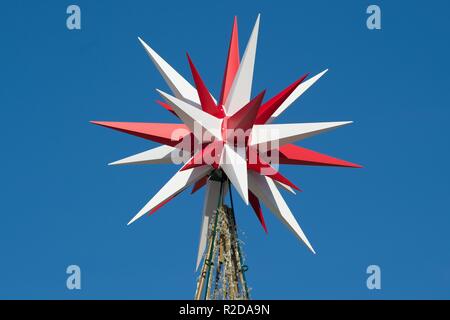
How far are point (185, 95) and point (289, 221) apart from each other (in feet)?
18.9

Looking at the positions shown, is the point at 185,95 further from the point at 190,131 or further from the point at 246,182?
the point at 246,182

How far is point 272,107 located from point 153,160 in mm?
4828

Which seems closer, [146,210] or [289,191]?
[146,210]

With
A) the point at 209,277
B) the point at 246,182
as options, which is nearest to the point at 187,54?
the point at 246,182

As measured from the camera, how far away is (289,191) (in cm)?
3653

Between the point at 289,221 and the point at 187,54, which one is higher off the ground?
the point at 187,54
